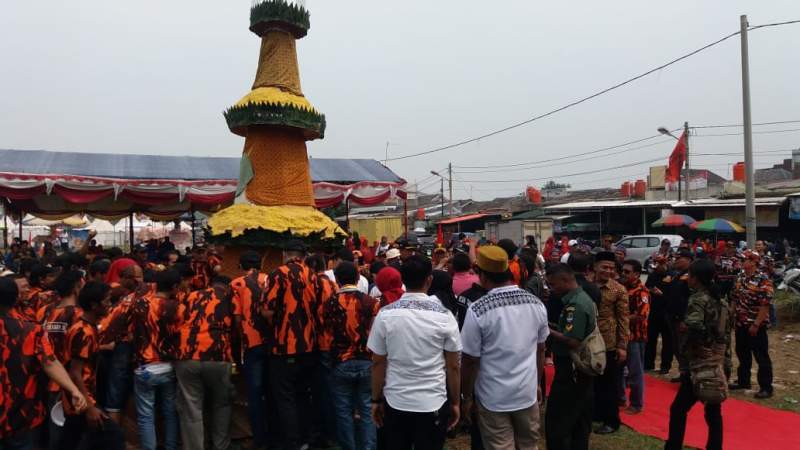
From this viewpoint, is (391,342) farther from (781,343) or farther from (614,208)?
(614,208)

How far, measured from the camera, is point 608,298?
5230 mm

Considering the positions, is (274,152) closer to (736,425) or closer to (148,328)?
(148,328)

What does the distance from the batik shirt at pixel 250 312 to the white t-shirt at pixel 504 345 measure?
6.33 ft

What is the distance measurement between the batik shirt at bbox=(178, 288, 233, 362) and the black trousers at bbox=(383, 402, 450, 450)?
1.64 metres

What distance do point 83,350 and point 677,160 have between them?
25.8 m

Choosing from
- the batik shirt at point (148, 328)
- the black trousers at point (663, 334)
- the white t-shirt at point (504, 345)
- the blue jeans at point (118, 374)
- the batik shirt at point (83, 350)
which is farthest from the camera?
the black trousers at point (663, 334)

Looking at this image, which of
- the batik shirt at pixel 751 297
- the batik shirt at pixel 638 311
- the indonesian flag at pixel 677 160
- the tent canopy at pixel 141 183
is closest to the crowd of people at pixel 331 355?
the batik shirt at pixel 638 311

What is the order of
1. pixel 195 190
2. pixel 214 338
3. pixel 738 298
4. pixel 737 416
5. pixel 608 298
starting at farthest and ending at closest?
pixel 195 190
pixel 738 298
pixel 737 416
pixel 608 298
pixel 214 338

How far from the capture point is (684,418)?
14.6 ft

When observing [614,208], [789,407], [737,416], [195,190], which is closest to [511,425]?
[737,416]

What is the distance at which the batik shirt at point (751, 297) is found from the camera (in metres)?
6.81

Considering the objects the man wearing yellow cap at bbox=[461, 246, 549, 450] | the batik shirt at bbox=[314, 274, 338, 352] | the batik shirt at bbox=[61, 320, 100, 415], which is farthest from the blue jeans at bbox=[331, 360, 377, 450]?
the batik shirt at bbox=[61, 320, 100, 415]

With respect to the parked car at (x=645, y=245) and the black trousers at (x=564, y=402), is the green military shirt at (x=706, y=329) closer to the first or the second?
the black trousers at (x=564, y=402)

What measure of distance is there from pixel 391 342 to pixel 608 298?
8.98 feet
